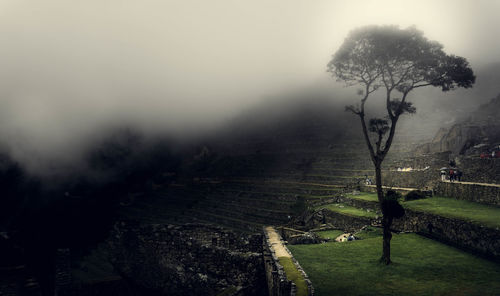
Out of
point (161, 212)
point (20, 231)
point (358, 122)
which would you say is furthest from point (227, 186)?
point (20, 231)

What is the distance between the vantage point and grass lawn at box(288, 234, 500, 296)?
10.2 metres

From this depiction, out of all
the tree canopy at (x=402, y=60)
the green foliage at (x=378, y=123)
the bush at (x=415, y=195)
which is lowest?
the bush at (x=415, y=195)

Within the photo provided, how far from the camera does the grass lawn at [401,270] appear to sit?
1019 cm

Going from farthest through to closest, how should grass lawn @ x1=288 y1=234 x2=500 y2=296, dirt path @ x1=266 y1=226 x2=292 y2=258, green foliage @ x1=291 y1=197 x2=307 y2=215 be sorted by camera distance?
1. green foliage @ x1=291 y1=197 x2=307 y2=215
2. dirt path @ x1=266 y1=226 x2=292 y2=258
3. grass lawn @ x1=288 y1=234 x2=500 y2=296

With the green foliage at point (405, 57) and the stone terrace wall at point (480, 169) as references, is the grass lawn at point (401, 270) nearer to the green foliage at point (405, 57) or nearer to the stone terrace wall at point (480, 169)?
the green foliage at point (405, 57)

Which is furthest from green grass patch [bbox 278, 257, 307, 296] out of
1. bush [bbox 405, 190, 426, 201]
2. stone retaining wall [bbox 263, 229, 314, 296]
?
bush [bbox 405, 190, 426, 201]

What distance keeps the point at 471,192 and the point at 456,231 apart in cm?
562

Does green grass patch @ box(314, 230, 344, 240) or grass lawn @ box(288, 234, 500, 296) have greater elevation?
grass lawn @ box(288, 234, 500, 296)

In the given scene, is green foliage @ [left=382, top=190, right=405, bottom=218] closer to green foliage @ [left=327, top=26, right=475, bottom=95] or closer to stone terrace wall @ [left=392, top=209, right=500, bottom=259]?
stone terrace wall @ [left=392, top=209, right=500, bottom=259]

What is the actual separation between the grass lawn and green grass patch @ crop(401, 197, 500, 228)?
1512mm

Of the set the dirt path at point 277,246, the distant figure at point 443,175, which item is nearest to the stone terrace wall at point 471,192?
the distant figure at point 443,175

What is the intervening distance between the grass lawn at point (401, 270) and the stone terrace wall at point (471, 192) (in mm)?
4169

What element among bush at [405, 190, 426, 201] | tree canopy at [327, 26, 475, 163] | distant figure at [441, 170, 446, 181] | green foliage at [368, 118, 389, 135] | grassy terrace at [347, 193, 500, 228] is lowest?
grassy terrace at [347, 193, 500, 228]

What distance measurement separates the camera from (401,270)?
12.1 metres
